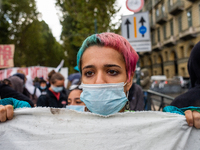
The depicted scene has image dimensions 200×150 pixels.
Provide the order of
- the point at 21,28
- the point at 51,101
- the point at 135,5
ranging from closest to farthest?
the point at 51,101 < the point at 135,5 < the point at 21,28

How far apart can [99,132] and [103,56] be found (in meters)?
0.53

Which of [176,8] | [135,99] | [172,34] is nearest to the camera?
[135,99]

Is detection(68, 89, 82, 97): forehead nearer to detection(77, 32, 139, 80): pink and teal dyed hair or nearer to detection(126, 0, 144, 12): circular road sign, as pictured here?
detection(77, 32, 139, 80): pink and teal dyed hair

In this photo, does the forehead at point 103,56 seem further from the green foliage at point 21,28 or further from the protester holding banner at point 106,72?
the green foliage at point 21,28

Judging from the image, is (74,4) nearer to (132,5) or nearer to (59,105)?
(132,5)

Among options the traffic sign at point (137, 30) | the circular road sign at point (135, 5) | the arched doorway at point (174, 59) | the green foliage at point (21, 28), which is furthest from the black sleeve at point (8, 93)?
the arched doorway at point (174, 59)

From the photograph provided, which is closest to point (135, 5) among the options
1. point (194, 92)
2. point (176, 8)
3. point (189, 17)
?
point (194, 92)

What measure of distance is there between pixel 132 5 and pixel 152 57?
101 feet

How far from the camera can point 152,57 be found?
34.2m

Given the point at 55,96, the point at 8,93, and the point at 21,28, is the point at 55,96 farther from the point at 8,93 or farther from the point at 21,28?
the point at 21,28

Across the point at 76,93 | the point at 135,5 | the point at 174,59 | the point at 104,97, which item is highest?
the point at 174,59

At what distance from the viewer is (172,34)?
1070 inches

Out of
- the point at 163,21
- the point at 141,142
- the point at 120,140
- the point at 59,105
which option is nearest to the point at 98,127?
the point at 120,140

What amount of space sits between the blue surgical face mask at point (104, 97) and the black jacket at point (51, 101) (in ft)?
8.11
